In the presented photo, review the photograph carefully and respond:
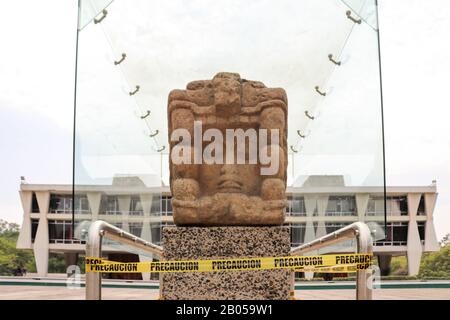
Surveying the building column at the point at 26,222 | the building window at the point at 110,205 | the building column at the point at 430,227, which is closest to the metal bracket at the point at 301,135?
the building window at the point at 110,205

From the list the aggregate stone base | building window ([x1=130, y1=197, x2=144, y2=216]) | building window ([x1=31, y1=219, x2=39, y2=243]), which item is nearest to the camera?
the aggregate stone base

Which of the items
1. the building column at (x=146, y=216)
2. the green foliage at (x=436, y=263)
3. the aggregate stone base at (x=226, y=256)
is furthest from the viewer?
the green foliage at (x=436, y=263)

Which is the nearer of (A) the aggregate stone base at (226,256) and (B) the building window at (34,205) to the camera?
(A) the aggregate stone base at (226,256)

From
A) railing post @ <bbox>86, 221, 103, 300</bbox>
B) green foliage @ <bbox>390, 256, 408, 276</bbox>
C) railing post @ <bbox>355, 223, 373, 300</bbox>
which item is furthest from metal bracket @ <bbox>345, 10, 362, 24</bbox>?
green foliage @ <bbox>390, 256, 408, 276</bbox>

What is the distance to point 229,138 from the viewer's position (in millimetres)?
4090

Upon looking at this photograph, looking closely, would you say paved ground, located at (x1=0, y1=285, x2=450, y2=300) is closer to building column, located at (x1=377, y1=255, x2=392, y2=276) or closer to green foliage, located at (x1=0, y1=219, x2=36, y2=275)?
building column, located at (x1=377, y1=255, x2=392, y2=276)

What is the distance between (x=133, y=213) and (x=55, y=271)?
22.3m

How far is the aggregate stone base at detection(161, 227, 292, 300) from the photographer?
361cm

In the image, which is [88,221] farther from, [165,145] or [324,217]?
[324,217]

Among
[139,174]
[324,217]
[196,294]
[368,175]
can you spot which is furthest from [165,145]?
[196,294]

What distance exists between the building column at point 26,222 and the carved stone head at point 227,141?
71.5 ft

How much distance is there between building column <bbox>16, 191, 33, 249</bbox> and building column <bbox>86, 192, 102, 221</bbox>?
20.0 meters

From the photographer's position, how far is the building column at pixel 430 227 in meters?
22.2

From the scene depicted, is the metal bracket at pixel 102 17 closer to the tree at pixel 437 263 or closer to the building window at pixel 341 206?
the building window at pixel 341 206
